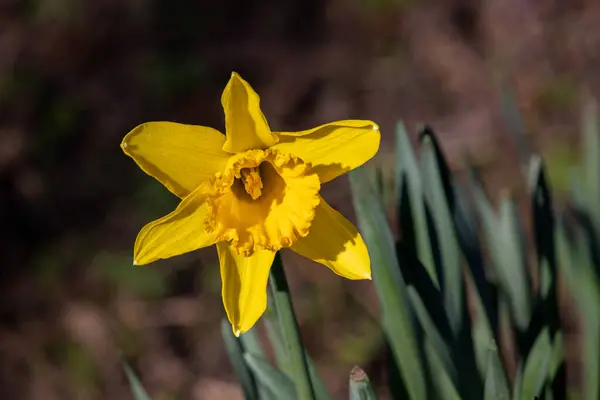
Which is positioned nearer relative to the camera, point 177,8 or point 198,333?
point 198,333

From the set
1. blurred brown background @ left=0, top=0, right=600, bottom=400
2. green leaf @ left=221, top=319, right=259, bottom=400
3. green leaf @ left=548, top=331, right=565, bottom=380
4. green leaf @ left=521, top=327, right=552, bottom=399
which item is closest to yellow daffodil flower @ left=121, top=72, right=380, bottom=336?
green leaf @ left=221, top=319, right=259, bottom=400

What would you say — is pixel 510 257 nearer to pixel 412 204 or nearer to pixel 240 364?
pixel 412 204

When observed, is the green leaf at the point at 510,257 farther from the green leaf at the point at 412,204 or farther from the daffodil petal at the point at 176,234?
the daffodil petal at the point at 176,234

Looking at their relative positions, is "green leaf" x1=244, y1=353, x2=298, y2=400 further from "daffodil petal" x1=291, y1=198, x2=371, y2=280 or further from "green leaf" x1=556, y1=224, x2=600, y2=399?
"green leaf" x1=556, y1=224, x2=600, y2=399

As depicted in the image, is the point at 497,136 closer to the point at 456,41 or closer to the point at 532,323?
the point at 456,41

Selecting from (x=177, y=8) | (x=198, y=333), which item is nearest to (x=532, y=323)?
(x=198, y=333)
